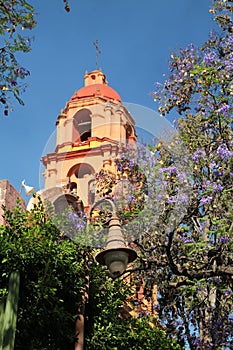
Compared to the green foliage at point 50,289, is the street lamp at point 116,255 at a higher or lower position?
lower

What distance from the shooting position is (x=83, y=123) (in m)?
35.3

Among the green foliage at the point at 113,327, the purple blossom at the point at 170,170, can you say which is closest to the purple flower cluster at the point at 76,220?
the green foliage at the point at 113,327

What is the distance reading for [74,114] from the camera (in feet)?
115

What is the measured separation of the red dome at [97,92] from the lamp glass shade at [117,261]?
28.9 metres

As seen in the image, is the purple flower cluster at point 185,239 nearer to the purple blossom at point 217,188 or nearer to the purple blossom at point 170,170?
the purple blossom at point 170,170

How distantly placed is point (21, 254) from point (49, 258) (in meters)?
0.59

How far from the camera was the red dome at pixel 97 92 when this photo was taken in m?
36.2

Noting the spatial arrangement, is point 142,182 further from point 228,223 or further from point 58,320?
point 58,320

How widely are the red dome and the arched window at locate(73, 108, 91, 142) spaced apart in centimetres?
143

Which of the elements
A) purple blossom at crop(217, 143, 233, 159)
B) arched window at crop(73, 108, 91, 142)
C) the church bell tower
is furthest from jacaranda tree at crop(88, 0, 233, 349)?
arched window at crop(73, 108, 91, 142)

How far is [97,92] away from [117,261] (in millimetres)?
29401

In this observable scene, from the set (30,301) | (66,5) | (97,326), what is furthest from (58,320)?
(66,5)

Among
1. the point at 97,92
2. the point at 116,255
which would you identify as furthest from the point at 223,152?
the point at 97,92

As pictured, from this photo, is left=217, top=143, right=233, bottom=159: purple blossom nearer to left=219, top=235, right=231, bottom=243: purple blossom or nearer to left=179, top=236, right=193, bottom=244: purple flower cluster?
left=219, top=235, right=231, bottom=243: purple blossom
